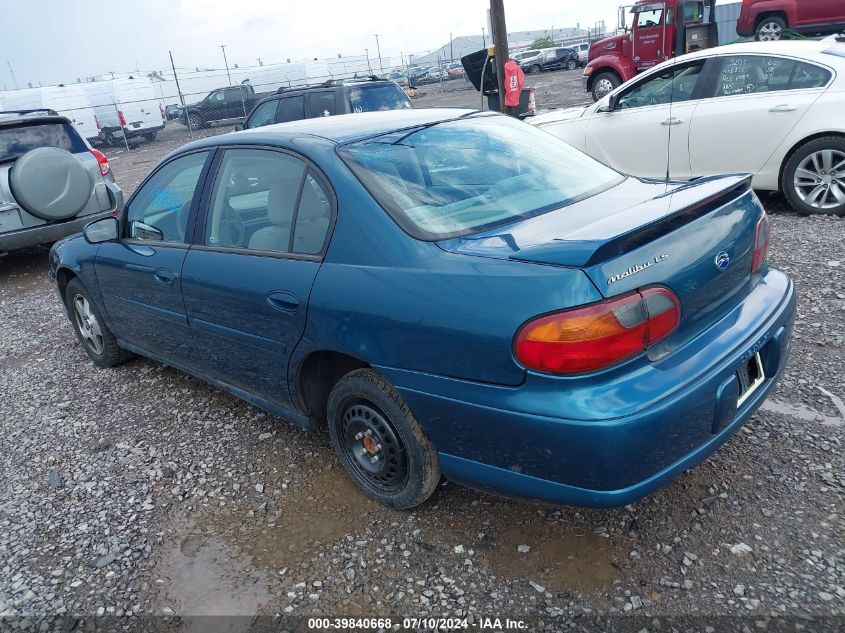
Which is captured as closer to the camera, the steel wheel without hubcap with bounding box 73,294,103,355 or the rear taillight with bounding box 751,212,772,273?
the rear taillight with bounding box 751,212,772,273

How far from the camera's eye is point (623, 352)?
208cm

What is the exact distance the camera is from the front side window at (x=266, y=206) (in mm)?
2818

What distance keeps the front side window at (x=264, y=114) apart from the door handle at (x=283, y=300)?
859 centimetres

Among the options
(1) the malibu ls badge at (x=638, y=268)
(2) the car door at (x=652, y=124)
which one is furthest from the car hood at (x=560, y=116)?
(1) the malibu ls badge at (x=638, y=268)

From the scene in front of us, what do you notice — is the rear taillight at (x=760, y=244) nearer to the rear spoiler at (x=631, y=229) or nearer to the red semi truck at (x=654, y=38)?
the rear spoiler at (x=631, y=229)

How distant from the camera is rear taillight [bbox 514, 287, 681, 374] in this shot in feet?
6.64

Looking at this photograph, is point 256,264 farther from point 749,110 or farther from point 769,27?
point 769,27

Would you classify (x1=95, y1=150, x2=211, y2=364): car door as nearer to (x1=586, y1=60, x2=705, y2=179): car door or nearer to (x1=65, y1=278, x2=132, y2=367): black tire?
(x1=65, y1=278, x2=132, y2=367): black tire

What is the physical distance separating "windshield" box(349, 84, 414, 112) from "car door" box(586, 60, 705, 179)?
3358 millimetres

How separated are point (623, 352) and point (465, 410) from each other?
0.56 metres

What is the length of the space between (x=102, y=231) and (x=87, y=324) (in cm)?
108

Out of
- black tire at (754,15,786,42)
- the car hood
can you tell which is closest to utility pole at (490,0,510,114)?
the car hood

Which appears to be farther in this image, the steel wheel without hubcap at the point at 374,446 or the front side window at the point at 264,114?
the front side window at the point at 264,114

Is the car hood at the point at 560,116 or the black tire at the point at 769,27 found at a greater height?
the black tire at the point at 769,27
